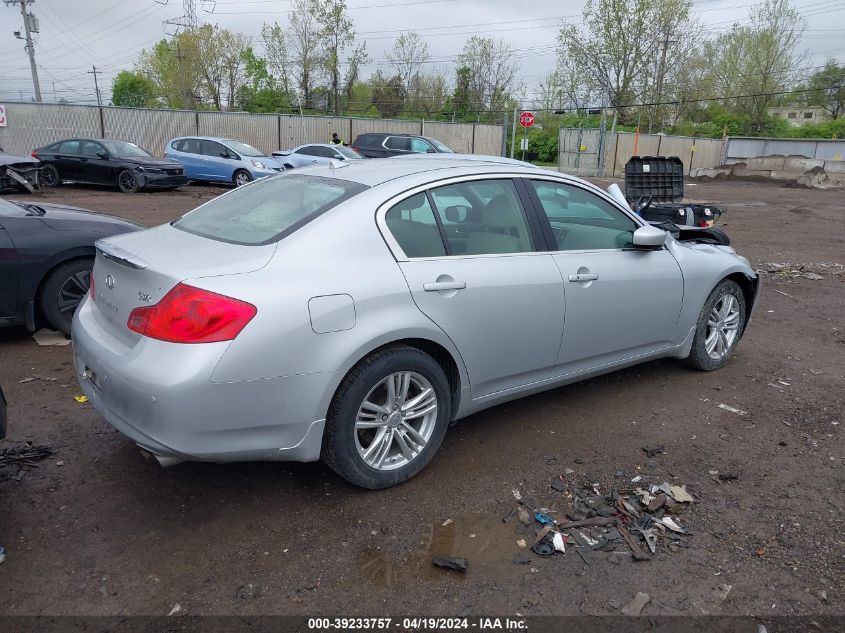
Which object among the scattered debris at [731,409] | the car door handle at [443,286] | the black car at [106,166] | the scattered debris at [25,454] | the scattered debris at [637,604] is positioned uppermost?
the car door handle at [443,286]

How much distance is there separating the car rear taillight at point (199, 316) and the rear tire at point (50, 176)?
18.0 meters

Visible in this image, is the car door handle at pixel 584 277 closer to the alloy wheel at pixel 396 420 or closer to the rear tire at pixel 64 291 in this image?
the alloy wheel at pixel 396 420

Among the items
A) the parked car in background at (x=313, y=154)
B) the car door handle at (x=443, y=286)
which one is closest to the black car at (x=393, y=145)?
the parked car in background at (x=313, y=154)

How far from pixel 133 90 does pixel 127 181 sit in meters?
69.4

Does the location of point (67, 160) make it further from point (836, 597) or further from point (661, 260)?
point (836, 597)

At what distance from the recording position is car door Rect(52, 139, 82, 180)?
707 inches

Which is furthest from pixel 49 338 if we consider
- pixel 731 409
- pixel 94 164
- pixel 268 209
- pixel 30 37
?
pixel 30 37

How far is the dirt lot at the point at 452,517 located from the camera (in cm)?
256

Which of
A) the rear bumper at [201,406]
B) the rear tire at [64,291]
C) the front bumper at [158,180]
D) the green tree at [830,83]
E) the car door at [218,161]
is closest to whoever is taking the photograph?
the rear bumper at [201,406]

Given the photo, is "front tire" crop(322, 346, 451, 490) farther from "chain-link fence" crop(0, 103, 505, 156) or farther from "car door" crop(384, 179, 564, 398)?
"chain-link fence" crop(0, 103, 505, 156)

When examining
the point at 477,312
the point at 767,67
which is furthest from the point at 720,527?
the point at 767,67

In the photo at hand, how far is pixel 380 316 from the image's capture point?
3.02 m

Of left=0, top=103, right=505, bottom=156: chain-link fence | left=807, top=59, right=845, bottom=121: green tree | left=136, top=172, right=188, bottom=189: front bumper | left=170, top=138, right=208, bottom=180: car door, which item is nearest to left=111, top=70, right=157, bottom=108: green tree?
left=0, top=103, right=505, bottom=156: chain-link fence

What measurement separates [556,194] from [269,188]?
1.77 m
